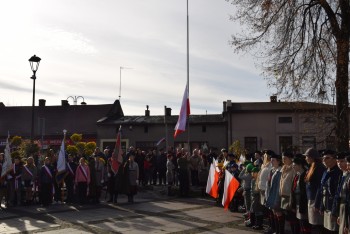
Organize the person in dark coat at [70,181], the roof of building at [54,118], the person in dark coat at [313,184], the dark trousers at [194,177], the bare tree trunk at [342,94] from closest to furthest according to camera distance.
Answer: the person in dark coat at [313,184], the bare tree trunk at [342,94], the person in dark coat at [70,181], the dark trousers at [194,177], the roof of building at [54,118]

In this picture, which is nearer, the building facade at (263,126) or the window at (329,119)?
the window at (329,119)

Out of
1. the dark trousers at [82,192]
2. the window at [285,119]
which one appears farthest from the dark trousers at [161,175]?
the window at [285,119]

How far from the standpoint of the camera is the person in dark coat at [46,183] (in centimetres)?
1639

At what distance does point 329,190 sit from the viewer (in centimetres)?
754

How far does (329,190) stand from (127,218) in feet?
22.8

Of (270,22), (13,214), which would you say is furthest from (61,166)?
(270,22)

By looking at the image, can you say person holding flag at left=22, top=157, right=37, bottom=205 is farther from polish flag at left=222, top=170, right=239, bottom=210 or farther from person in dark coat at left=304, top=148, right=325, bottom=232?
person in dark coat at left=304, top=148, right=325, bottom=232

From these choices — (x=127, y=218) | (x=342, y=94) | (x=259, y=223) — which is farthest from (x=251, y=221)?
(x=342, y=94)

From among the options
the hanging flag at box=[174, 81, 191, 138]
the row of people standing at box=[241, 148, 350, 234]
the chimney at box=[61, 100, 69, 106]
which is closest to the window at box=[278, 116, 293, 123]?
the hanging flag at box=[174, 81, 191, 138]

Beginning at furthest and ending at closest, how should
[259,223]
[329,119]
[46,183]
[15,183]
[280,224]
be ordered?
[329,119] < [46,183] < [15,183] < [259,223] < [280,224]

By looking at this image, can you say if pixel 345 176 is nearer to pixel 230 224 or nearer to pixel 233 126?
pixel 230 224

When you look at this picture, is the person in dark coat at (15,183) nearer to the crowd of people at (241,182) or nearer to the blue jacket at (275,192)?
the crowd of people at (241,182)

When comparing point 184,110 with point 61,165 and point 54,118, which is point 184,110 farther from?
point 54,118

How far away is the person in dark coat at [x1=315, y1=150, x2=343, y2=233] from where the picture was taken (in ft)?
24.5
